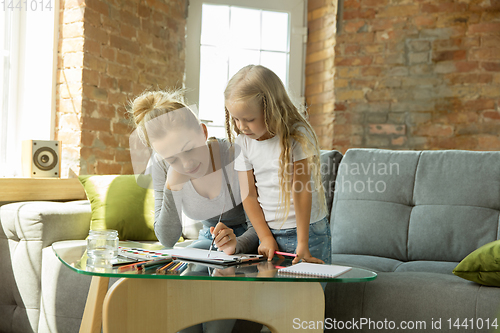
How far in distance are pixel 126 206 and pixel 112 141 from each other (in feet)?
2.82

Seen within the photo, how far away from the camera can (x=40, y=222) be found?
2.01 m

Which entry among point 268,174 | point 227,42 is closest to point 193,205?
point 268,174

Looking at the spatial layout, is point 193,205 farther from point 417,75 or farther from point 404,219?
point 417,75

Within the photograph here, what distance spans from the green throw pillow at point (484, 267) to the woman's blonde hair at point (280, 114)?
0.57 m

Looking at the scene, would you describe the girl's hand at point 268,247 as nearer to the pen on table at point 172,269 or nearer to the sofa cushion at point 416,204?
the pen on table at point 172,269

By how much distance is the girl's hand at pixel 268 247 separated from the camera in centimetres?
130

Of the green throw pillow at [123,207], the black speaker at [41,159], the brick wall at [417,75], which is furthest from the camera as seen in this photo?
the brick wall at [417,75]

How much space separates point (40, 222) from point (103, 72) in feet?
4.25

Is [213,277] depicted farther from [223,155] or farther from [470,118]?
[470,118]

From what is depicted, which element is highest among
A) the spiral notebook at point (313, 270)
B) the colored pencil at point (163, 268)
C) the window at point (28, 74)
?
the window at point (28, 74)

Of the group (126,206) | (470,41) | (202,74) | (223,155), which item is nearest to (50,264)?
(126,206)

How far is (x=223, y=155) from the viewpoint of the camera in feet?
5.53

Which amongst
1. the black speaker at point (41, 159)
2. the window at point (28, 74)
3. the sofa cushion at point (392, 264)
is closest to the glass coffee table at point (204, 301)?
the sofa cushion at point (392, 264)

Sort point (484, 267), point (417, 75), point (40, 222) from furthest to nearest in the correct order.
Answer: point (417, 75)
point (40, 222)
point (484, 267)
